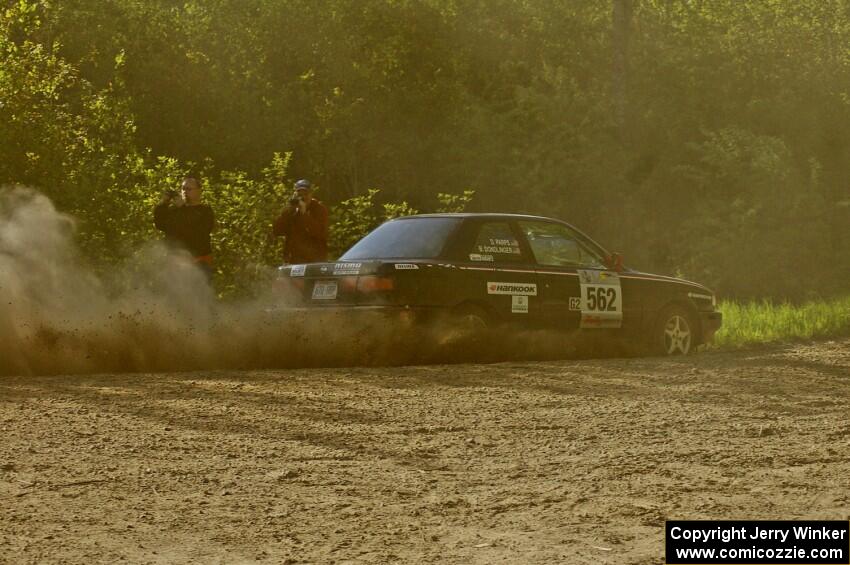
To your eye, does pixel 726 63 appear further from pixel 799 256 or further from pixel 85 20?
pixel 85 20

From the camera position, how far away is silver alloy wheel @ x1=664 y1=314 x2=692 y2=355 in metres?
15.3

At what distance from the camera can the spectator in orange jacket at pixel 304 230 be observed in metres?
15.9

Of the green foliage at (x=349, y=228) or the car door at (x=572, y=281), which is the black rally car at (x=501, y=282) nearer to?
the car door at (x=572, y=281)

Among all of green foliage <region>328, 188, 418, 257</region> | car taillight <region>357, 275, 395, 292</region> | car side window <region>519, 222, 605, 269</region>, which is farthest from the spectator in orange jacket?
green foliage <region>328, 188, 418, 257</region>

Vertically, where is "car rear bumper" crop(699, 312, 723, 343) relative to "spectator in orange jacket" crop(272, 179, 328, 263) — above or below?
below

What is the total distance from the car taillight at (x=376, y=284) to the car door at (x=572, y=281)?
1851 millimetres

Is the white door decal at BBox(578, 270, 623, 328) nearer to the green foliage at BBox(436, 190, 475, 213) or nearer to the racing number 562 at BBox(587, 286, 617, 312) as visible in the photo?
the racing number 562 at BBox(587, 286, 617, 312)

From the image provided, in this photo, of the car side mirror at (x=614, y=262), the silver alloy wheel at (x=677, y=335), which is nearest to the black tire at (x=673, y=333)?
the silver alloy wheel at (x=677, y=335)

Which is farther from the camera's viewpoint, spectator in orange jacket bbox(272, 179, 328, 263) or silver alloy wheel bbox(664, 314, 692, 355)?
spectator in orange jacket bbox(272, 179, 328, 263)

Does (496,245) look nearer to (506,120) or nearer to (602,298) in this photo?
(602,298)

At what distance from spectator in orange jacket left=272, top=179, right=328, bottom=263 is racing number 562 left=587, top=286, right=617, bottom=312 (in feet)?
10.4

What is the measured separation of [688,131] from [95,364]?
27.8 meters

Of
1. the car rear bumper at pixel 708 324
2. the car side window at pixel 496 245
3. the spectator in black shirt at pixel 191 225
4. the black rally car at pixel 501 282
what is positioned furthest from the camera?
the car rear bumper at pixel 708 324

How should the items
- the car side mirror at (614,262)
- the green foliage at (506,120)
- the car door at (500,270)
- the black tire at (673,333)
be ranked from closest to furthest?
the car door at (500,270)
the car side mirror at (614,262)
the black tire at (673,333)
the green foliage at (506,120)
